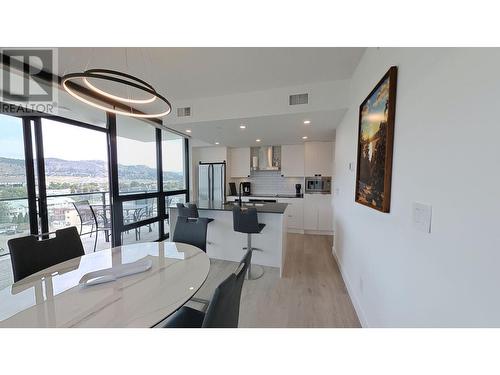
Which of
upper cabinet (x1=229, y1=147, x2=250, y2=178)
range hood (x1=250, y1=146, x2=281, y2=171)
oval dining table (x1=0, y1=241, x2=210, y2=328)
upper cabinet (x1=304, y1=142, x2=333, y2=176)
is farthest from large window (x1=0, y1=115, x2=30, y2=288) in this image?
upper cabinet (x1=304, y1=142, x2=333, y2=176)

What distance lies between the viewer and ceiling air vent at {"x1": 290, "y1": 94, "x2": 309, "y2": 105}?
272 centimetres

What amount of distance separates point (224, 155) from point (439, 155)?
493 centimetres

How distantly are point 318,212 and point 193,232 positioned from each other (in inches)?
139

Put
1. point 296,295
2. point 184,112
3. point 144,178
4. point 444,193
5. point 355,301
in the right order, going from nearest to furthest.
Answer: point 444,193
point 355,301
point 296,295
point 184,112
point 144,178

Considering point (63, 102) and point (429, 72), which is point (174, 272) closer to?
point (429, 72)

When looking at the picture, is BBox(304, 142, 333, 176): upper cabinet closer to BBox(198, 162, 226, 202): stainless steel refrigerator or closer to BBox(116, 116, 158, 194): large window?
BBox(198, 162, 226, 202): stainless steel refrigerator

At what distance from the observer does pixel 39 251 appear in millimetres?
1452

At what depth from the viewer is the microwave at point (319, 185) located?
4.84 metres

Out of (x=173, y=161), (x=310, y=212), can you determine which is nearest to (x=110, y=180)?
(x=173, y=161)

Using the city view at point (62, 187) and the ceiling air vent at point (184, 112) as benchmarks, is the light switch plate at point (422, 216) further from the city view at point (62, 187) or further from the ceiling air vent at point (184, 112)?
the city view at point (62, 187)

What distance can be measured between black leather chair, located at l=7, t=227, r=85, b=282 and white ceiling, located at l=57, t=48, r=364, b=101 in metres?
1.93

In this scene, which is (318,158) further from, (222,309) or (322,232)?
(222,309)

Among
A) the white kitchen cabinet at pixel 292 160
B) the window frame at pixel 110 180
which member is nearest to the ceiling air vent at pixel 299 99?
the white kitchen cabinet at pixel 292 160
